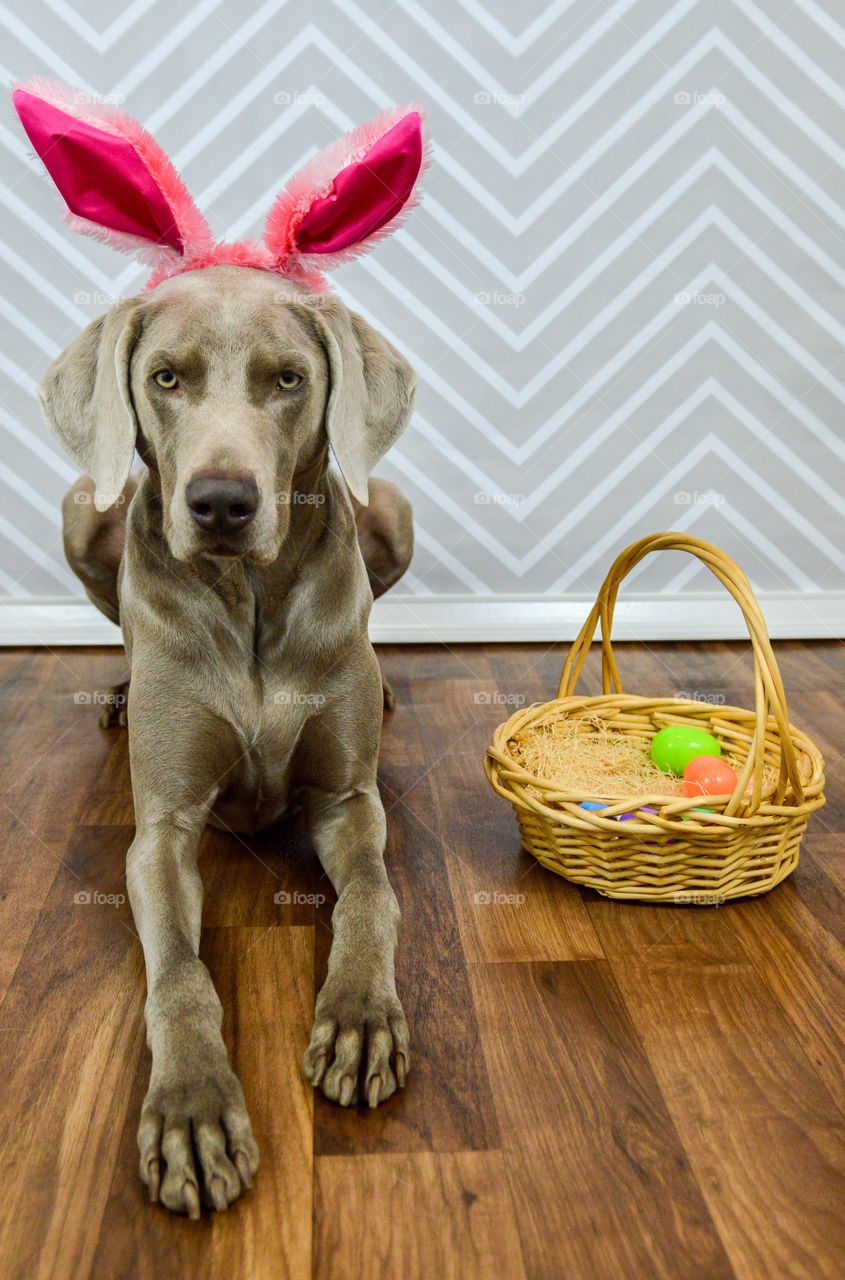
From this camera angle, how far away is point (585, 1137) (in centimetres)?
127

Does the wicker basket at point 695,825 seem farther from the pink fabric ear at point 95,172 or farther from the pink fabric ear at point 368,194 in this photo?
the pink fabric ear at point 95,172

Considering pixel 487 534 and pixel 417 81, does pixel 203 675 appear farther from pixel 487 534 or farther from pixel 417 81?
pixel 417 81

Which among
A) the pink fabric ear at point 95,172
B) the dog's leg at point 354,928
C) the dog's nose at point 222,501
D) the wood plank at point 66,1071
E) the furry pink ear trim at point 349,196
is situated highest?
the furry pink ear trim at point 349,196

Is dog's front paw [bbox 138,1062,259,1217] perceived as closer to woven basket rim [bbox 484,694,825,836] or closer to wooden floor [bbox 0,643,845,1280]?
wooden floor [bbox 0,643,845,1280]

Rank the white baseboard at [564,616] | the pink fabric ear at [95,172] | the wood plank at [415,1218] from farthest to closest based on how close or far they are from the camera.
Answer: the white baseboard at [564,616] < the pink fabric ear at [95,172] < the wood plank at [415,1218]

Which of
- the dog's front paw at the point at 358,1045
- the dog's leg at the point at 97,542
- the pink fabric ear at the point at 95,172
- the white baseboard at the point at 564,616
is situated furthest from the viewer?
the white baseboard at the point at 564,616

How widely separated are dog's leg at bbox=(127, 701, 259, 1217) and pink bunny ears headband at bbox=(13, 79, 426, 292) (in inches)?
26.8

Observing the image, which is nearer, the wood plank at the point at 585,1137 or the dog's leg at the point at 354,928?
the wood plank at the point at 585,1137

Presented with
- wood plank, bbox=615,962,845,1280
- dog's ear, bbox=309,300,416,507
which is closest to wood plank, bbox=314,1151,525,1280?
wood plank, bbox=615,962,845,1280

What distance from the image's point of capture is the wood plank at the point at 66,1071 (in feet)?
3.75

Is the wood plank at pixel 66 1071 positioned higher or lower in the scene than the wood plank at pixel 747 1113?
lower

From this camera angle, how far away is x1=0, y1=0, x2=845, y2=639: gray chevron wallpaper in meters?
2.88

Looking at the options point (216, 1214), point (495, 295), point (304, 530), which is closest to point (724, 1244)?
point (216, 1214)

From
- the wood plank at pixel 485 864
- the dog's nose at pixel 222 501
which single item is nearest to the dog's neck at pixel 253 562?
the dog's nose at pixel 222 501
